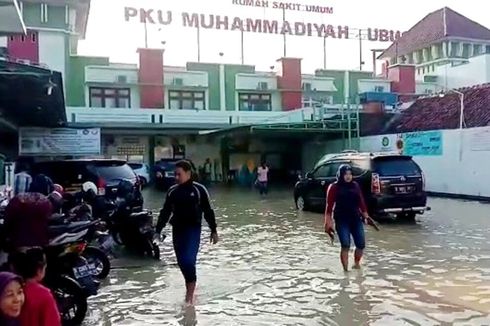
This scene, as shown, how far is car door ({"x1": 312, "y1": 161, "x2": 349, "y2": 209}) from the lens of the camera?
16.7 metres

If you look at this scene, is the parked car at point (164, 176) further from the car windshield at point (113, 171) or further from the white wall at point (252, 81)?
the car windshield at point (113, 171)

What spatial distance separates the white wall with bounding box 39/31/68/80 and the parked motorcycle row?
27.6 m

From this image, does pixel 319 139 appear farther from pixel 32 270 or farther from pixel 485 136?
pixel 32 270

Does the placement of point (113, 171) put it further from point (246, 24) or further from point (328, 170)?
point (246, 24)

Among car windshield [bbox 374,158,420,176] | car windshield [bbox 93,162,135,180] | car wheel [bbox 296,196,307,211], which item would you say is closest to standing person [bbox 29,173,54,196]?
car windshield [bbox 93,162,135,180]

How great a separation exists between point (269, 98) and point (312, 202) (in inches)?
932

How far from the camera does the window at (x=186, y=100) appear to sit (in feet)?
126

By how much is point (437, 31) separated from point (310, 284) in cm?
4843

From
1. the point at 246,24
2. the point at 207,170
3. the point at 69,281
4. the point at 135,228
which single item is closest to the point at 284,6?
the point at 246,24

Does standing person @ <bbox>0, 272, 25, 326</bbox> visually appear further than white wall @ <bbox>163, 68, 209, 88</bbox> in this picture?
No

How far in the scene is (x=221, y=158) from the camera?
1522 inches

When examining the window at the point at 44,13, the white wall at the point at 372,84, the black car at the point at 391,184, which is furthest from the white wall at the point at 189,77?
the black car at the point at 391,184

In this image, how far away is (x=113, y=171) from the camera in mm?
12336

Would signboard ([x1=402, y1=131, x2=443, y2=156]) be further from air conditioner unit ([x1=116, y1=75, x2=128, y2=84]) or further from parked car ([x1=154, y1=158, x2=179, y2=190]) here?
air conditioner unit ([x1=116, y1=75, x2=128, y2=84])
